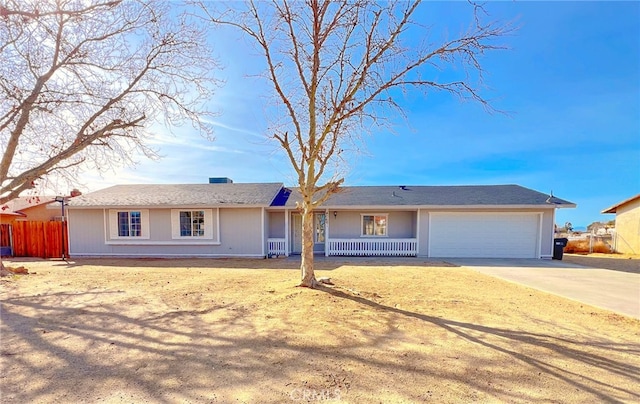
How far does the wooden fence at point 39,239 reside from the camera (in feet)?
46.9

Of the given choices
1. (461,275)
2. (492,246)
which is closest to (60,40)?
(461,275)

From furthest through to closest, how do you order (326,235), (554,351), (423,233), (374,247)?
(326,235)
(374,247)
(423,233)
(554,351)

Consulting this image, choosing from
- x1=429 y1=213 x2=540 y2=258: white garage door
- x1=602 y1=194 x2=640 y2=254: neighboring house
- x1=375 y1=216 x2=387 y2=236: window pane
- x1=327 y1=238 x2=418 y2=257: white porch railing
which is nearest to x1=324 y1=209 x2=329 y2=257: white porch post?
x1=327 y1=238 x2=418 y2=257: white porch railing

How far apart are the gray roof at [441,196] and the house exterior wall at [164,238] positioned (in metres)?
2.39

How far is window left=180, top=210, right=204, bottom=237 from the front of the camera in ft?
45.2

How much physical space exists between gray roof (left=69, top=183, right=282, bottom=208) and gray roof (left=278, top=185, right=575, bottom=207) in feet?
5.41

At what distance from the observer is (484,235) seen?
13789 millimetres

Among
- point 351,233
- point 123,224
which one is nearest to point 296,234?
point 351,233

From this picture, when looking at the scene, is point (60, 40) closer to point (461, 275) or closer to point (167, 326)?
point (167, 326)

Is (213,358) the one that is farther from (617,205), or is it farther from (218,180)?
(617,205)

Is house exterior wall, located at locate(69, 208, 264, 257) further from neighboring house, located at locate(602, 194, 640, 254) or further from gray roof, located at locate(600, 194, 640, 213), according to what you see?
gray roof, located at locate(600, 194, 640, 213)

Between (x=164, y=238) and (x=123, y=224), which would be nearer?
(x=164, y=238)

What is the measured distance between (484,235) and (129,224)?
17.3 metres

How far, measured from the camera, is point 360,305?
18.5 ft
